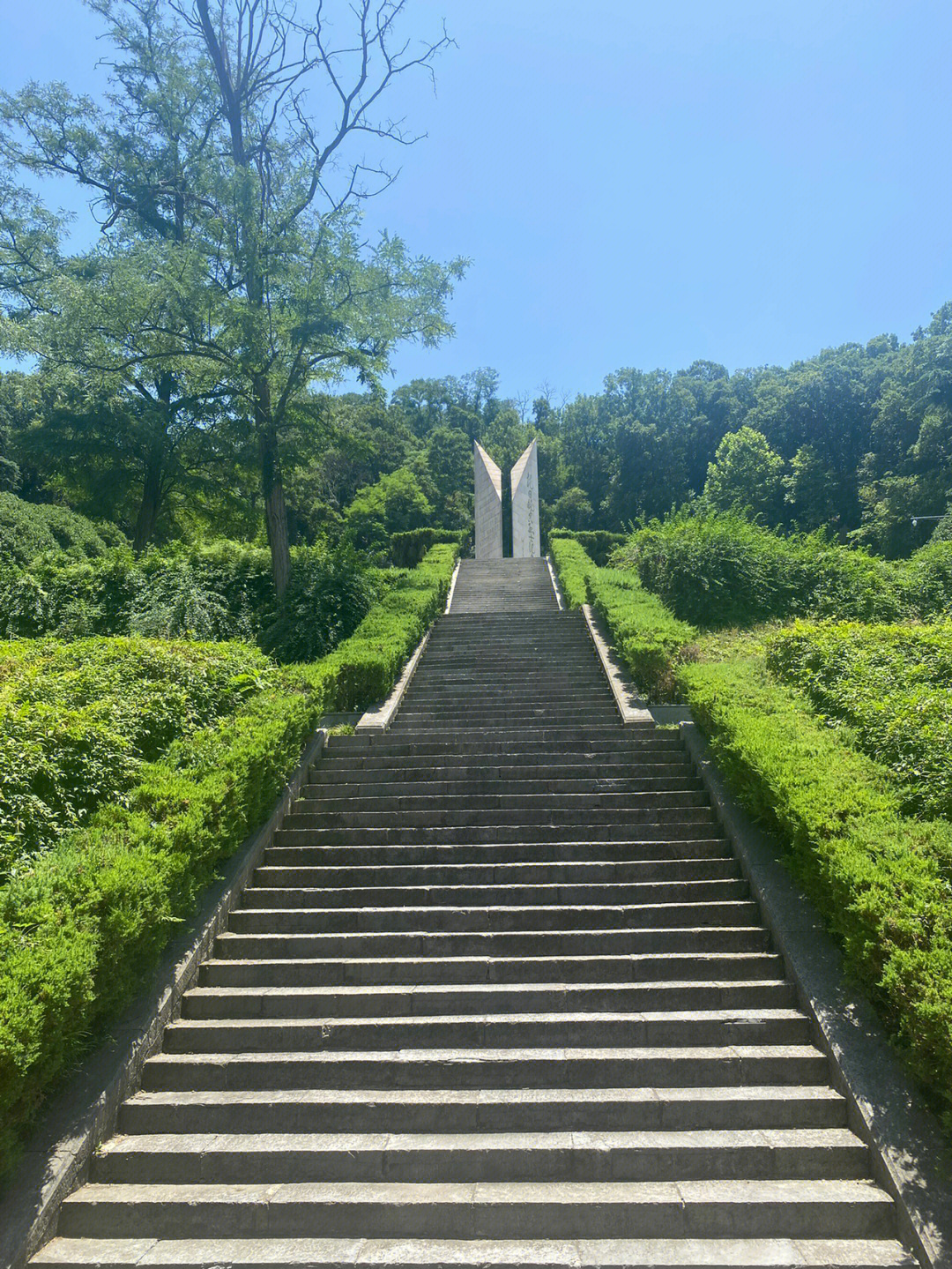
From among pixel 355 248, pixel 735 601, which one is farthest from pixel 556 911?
pixel 355 248

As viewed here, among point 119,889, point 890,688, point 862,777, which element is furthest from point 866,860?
point 119,889

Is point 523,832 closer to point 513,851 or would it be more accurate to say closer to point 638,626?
point 513,851

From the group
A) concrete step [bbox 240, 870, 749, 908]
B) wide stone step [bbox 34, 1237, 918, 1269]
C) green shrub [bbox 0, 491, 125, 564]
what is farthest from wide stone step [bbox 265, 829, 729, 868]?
green shrub [bbox 0, 491, 125, 564]

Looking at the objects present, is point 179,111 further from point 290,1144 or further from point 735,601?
point 290,1144

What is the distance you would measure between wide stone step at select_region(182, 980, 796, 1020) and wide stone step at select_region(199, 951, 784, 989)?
133mm

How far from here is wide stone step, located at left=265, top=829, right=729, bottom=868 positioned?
6.11 m

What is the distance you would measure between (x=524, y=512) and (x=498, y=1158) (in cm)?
2576

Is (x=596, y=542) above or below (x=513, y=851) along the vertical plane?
above

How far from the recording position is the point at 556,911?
17.8 ft

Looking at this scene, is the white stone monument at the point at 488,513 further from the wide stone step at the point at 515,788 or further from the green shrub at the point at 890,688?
the wide stone step at the point at 515,788

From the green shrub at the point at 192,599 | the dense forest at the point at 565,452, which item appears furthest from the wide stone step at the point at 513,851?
the dense forest at the point at 565,452

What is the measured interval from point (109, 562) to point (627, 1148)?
1381 cm

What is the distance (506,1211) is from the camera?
138 inches

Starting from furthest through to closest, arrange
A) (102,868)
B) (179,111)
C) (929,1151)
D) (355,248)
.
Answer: (179,111)
(355,248)
(102,868)
(929,1151)
